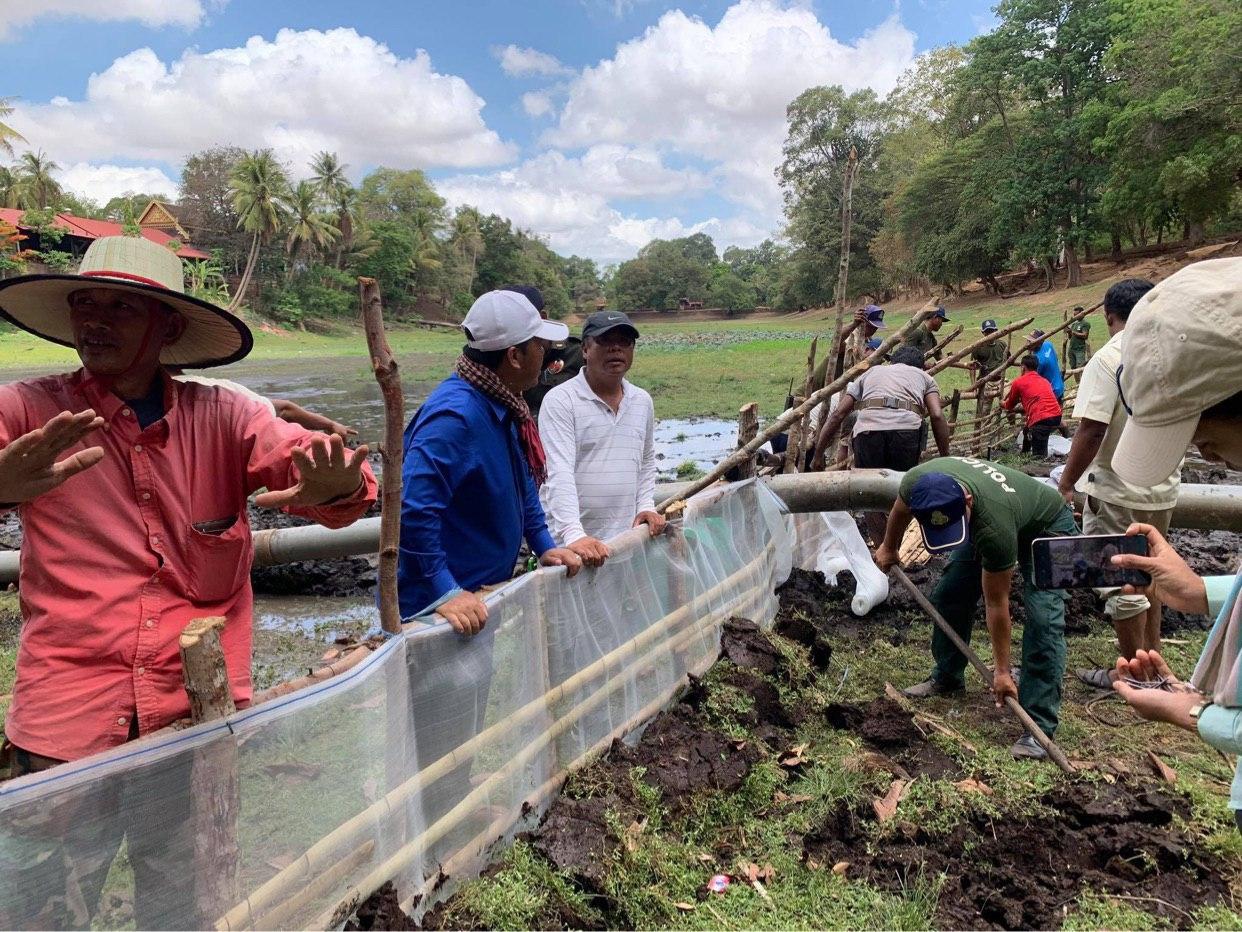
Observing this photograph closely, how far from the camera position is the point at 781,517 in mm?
5664

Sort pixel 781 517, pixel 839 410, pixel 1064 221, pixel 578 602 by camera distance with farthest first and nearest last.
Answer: pixel 1064 221 < pixel 839 410 < pixel 781 517 < pixel 578 602

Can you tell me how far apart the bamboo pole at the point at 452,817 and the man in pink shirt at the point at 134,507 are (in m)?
0.47

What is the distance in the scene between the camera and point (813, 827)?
10.5 feet

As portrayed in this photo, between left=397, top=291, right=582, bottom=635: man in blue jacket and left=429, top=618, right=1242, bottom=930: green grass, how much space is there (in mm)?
897

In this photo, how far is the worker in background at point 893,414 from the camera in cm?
638

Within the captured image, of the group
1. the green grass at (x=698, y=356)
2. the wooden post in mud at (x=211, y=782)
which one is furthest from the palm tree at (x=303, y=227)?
the wooden post in mud at (x=211, y=782)

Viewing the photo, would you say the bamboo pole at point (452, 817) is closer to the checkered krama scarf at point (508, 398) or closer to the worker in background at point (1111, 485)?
the checkered krama scarf at point (508, 398)

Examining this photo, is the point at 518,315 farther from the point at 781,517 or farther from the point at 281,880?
the point at 781,517

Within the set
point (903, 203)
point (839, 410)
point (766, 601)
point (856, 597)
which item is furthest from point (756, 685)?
point (903, 203)

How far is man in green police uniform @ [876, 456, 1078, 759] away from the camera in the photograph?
3592 mm

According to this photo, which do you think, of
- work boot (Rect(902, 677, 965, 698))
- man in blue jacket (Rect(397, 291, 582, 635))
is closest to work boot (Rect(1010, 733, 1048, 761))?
work boot (Rect(902, 677, 965, 698))

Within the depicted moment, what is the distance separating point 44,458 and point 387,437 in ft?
2.39

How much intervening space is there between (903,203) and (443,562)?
154ft

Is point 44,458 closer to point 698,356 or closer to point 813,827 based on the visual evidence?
point 813,827
